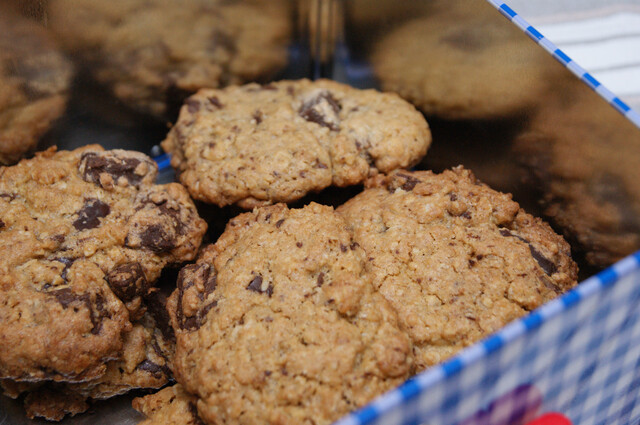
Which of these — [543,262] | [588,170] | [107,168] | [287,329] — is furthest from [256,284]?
[588,170]

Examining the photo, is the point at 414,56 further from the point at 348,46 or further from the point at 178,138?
the point at 178,138

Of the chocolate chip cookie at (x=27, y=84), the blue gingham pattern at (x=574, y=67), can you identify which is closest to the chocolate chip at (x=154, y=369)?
the chocolate chip cookie at (x=27, y=84)

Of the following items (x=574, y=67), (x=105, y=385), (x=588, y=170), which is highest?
(x=574, y=67)

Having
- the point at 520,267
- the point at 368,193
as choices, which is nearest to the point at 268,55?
the point at 368,193

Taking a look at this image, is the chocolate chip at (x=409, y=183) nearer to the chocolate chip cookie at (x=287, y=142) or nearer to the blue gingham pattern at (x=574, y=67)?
the chocolate chip cookie at (x=287, y=142)

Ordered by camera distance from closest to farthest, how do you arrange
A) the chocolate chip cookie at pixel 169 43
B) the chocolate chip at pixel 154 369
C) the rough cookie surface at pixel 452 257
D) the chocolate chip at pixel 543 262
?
the rough cookie surface at pixel 452 257, the chocolate chip at pixel 543 262, the chocolate chip at pixel 154 369, the chocolate chip cookie at pixel 169 43

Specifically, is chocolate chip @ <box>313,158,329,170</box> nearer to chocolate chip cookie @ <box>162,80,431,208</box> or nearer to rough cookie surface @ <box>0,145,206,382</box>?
chocolate chip cookie @ <box>162,80,431,208</box>

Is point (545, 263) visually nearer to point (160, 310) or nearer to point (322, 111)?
point (322, 111)
